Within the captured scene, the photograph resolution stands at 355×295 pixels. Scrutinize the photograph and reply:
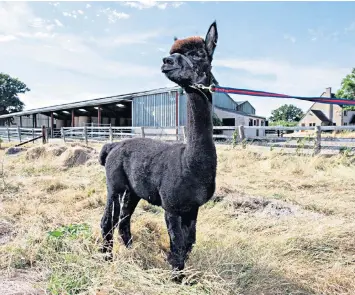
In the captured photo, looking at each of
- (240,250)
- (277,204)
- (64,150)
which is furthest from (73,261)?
(64,150)

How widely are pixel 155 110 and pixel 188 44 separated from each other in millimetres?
17633

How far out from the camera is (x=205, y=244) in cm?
324

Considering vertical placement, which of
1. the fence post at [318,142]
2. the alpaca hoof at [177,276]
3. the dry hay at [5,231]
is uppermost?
the fence post at [318,142]

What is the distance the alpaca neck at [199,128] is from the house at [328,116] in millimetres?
44296

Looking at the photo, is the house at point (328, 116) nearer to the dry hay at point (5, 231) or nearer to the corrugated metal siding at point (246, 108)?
the corrugated metal siding at point (246, 108)

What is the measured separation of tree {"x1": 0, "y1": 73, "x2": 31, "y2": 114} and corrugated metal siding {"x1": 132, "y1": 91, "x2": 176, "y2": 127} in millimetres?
31226

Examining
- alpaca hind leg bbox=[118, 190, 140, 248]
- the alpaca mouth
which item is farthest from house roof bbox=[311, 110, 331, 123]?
the alpaca mouth

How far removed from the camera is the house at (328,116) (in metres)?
44.0

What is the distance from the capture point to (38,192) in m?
5.71

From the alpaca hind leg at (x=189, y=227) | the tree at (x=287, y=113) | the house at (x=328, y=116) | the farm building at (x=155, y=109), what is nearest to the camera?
the alpaca hind leg at (x=189, y=227)

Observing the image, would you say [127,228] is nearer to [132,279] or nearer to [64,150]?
[132,279]

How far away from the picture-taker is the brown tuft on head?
2215 mm

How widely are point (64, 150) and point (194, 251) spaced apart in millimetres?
8615

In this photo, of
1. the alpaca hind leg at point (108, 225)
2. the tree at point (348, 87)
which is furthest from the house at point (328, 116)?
the alpaca hind leg at point (108, 225)
